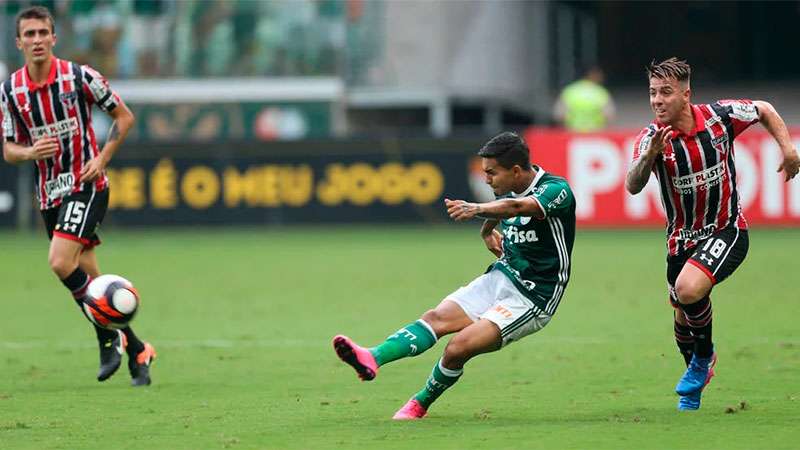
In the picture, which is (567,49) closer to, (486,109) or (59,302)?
(486,109)

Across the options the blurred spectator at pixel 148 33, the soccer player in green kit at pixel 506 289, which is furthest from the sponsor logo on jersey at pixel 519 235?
the blurred spectator at pixel 148 33

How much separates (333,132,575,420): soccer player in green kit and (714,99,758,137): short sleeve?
1090 mm

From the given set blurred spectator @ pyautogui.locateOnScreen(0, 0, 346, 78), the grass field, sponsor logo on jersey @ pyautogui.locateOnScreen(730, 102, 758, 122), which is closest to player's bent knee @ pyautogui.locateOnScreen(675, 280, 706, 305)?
the grass field

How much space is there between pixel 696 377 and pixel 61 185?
410 cm

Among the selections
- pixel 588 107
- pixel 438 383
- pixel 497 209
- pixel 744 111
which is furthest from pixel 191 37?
pixel 497 209

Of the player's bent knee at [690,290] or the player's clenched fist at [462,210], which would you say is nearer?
the player's clenched fist at [462,210]

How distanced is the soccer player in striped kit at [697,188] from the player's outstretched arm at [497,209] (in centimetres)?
66

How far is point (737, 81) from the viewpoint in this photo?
32875 mm

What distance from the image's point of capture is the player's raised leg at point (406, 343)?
292 inches

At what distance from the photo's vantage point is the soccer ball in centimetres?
876

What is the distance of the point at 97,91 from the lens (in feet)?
31.3

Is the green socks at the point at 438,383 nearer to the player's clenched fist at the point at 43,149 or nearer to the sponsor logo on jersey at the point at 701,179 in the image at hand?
the sponsor logo on jersey at the point at 701,179

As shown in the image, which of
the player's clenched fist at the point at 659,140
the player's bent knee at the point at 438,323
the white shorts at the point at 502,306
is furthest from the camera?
the player's bent knee at the point at 438,323

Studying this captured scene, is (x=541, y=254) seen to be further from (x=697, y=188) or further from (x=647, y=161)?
(x=697, y=188)
